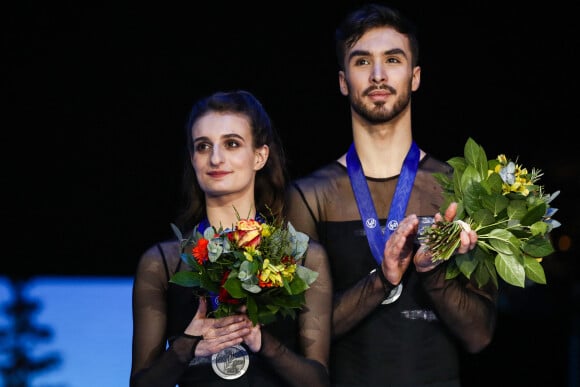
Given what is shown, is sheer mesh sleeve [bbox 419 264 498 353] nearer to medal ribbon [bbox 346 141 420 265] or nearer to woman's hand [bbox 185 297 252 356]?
medal ribbon [bbox 346 141 420 265]

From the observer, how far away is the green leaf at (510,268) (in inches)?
161

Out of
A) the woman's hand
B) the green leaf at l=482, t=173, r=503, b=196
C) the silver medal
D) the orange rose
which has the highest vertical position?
the green leaf at l=482, t=173, r=503, b=196

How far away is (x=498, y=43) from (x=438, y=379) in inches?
83.0

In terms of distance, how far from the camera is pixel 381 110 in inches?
179

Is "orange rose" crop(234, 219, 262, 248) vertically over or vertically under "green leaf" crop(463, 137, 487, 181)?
under

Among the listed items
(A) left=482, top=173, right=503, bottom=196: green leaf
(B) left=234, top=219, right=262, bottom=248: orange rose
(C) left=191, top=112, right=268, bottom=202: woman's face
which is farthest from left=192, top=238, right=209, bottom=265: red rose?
(A) left=482, top=173, right=503, bottom=196: green leaf

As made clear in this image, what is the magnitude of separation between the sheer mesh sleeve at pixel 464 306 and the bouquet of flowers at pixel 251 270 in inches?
21.0

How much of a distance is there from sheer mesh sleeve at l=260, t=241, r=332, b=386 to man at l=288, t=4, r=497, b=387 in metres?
0.19

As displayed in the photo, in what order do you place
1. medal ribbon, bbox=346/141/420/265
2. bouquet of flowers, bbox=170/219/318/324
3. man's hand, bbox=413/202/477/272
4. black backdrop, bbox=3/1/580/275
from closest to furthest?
1. bouquet of flowers, bbox=170/219/318/324
2. man's hand, bbox=413/202/477/272
3. medal ribbon, bbox=346/141/420/265
4. black backdrop, bbox=3/1/580/275

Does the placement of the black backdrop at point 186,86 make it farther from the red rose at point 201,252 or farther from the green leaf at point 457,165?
the red rose at point 201,252

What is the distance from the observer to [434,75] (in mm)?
5754

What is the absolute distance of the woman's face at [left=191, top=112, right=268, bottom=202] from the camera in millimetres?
4324

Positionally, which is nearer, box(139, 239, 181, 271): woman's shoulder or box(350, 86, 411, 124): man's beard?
box(139, 239, 181, 271): woman's shoulder

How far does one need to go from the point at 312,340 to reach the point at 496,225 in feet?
2.63
